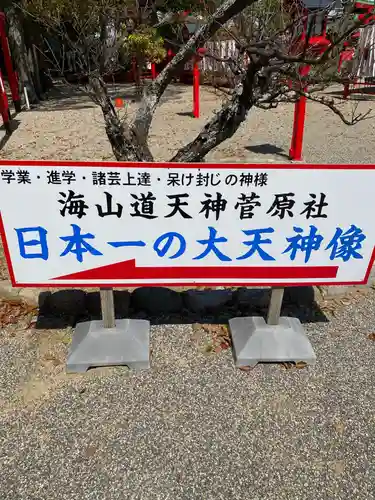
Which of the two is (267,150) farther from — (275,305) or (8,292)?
(8,292)

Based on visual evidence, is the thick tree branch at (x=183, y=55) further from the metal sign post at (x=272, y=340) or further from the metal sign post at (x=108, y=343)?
the metal sign post at (x=272, y=340)

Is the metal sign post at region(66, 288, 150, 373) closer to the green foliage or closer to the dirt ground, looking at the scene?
the dirt ground

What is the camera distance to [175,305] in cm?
329

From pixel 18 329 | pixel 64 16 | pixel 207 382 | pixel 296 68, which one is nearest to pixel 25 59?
pixel 64 16

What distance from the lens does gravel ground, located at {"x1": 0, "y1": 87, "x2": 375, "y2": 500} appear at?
6.72 feet

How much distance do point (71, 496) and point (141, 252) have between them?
4.35ft

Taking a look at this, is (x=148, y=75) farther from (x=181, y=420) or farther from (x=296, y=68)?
(x=181, y=420)

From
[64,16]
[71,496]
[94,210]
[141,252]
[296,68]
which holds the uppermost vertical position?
[64,16]

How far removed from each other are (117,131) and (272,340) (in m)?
2.68

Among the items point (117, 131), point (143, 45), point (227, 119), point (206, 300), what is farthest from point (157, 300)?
point (143, 45)

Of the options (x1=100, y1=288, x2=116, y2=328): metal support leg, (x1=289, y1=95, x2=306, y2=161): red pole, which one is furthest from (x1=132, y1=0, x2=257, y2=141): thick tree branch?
(x1=289, y1=95, x2=306, y2=161): red pole

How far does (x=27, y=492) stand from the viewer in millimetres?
1998

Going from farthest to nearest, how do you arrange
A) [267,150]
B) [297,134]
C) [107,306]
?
[267,150] → [297,134] → [107,306]

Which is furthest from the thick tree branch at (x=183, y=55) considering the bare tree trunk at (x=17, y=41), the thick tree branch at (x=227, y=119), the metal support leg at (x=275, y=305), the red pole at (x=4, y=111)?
the bare tree trunk at (x=17, y=41)
